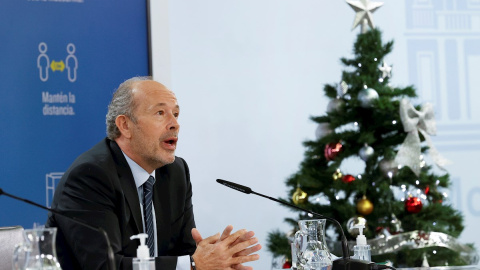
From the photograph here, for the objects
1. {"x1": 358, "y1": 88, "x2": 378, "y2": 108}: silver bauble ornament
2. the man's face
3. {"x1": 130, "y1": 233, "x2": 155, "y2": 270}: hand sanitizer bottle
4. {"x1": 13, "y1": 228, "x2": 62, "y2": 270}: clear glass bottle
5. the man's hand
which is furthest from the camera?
{"x1": 358, "y1": 88, "x2": 378, "y2": 108}: silver bauble ornament

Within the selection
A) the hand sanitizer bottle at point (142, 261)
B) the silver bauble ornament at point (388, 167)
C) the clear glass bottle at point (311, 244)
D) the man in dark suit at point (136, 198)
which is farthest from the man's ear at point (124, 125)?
the silver bauble ornament at point (388, 167)

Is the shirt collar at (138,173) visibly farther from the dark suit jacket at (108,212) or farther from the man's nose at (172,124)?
the man's nose at (172,124)

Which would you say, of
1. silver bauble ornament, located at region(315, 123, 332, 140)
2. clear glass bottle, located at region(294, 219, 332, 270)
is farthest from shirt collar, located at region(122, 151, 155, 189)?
silver bauble ornament, located at region(315, 123, 332, 140)

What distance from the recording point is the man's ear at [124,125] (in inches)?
111

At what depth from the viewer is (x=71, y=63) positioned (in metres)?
4.19

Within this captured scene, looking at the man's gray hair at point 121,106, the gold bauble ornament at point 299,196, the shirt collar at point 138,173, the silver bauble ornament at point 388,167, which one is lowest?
the gold bauble ornament at point 299,196

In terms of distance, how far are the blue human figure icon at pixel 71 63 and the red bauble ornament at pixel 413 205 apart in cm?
190

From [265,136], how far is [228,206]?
514 mm

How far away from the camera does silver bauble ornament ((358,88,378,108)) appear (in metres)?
3.88

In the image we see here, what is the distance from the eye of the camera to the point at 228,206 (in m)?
4.85

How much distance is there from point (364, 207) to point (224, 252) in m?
1.64

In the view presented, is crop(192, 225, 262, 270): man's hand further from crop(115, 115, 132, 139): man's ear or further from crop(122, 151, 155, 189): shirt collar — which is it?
crop(115, 115, 132, 139): man's ear

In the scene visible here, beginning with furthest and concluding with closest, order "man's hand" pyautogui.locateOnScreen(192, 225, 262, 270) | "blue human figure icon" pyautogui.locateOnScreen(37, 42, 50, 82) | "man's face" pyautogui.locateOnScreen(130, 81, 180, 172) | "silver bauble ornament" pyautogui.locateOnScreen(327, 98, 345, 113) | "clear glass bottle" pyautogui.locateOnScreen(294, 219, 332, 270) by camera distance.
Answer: "blue human figure icon" pyautogui.locateOnScreen(37, 42, 50, 82), "silver bauble ornament" pyautogui.locateOnScreen(327, 98, 345, 113), "man's face" pyautogui.locateOnScreen(130, 81, 180, 172), "man's hand" pyautogui.locateOnScreen(192, 225, 262, 270), "clear glass bottle" pyautogui.locateOnScreen(294, 219, 332, 270)

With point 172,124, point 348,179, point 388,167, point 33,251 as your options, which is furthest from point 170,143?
point 388,167
